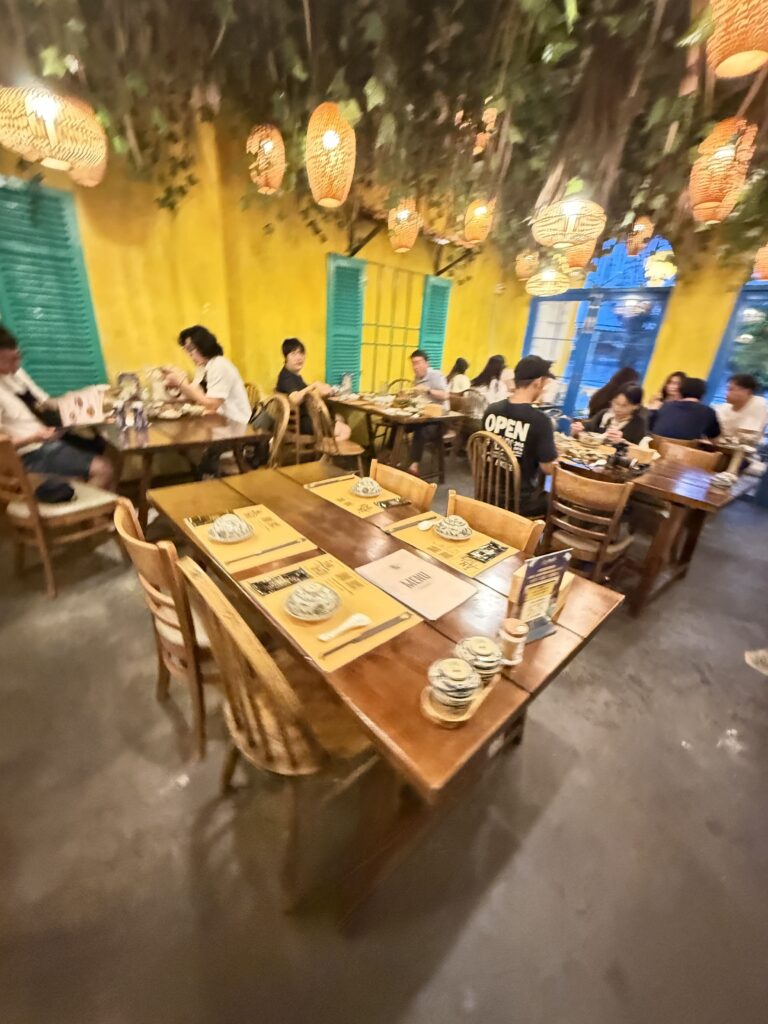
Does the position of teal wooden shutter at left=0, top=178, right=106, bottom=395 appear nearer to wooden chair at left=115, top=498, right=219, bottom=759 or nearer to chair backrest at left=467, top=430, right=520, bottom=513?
wooden chair at left=115, top=498, right=219, bottom=759

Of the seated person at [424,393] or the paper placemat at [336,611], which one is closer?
the paper placemat at [336,611]

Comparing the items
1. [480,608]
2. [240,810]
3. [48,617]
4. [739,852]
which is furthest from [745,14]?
[48,617]

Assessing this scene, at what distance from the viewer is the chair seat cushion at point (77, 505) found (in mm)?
2150

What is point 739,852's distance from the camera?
135 centimetres

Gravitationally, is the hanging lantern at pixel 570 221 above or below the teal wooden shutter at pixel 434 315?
above

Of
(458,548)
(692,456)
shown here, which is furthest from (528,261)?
(458,548)

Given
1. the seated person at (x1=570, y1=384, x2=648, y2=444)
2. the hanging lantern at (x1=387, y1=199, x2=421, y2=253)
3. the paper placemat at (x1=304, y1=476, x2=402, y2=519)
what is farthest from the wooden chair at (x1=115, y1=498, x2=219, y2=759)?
the hanging lantern at (x1=387, y1=199, x2=421, y2=253)

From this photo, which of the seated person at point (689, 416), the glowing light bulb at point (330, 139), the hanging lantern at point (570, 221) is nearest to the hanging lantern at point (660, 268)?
the seated person at point (689, 416)

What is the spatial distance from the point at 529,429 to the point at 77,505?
2487 mm

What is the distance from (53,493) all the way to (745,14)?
128 inches

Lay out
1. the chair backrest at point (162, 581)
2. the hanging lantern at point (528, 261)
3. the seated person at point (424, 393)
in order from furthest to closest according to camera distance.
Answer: the seated person at point (424, 393), the hanging lantern at point (528, 261), the chair backrest at point (162, 581)

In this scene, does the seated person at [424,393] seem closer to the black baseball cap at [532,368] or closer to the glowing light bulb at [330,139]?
the black baseball cap at [532,368]

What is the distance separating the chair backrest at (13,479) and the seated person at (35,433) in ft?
0.86

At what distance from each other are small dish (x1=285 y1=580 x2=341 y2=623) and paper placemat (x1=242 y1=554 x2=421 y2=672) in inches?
0.6
